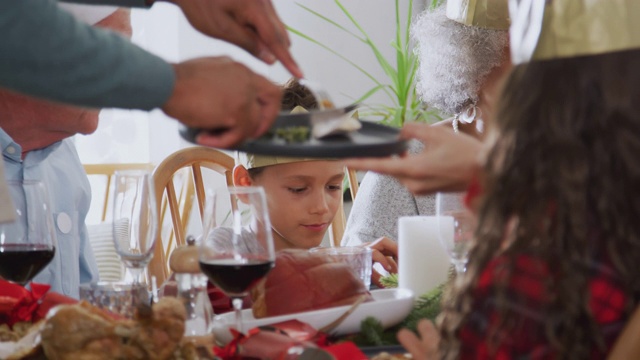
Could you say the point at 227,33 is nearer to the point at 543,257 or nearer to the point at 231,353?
the point at 231,353

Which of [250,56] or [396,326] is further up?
[250,56]

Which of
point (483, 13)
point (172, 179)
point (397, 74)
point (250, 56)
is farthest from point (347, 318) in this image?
point (250, 56)

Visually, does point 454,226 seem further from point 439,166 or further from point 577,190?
point 577,190

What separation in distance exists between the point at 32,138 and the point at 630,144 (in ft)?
5.24

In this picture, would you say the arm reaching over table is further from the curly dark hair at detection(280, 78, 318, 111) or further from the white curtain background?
the white curtain background

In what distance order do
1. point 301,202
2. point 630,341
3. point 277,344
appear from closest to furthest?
point 630,341, point 277,344, point 301,202

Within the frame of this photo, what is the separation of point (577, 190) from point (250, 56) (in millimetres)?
3626

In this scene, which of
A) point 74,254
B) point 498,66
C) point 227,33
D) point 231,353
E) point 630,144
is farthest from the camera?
point 498,66

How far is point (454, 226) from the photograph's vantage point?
138cm

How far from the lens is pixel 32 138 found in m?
2.05

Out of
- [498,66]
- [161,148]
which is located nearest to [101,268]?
[498,66]

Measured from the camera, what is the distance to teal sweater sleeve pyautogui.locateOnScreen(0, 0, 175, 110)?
0.95 meters

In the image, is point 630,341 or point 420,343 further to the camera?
point 420,343

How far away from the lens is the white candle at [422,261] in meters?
1.56
